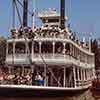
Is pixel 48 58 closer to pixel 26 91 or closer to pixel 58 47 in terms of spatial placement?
pixel 58 47

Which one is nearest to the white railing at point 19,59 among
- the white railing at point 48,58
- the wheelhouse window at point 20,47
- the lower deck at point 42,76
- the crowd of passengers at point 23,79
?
the white railing at point 48,58

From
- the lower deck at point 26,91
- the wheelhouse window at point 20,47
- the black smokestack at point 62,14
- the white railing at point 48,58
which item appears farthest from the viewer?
the black smokestack at point 62,14

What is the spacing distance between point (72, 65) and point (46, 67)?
2.02 meters

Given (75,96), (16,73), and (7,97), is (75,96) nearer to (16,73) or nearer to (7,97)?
(16,73)

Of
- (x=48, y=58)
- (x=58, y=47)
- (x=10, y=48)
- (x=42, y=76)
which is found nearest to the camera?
(x=48, y=58)

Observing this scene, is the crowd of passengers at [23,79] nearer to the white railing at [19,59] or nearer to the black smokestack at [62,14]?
the white railing at [19,59]

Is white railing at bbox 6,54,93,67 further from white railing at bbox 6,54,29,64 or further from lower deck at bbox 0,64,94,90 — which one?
lower deck at bbox 0,64,94,90

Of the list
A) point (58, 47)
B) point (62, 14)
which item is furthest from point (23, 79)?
point (62, 14)

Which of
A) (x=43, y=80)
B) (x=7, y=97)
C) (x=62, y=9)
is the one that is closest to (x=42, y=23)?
(x=62, y=9)

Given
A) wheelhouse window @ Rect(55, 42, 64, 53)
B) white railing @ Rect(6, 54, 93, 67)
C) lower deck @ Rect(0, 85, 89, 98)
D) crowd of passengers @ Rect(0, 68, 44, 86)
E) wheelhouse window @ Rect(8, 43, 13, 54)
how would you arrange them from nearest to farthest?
lower deck @ Rect(0, 85, 89, 98)
crowd of passengers @ Rect(0, 68, 44, 86)
white railing @ Rect(6, 54, 93, 67)
wheelhouse window @ Rect(55, 42, 64, 53)
wheelhouse window @ Rect(8, 43, 13, 54)

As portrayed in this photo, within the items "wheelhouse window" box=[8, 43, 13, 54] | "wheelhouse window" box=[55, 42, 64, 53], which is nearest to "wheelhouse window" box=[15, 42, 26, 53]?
"wheelhouse window" box=[8, 43, 13, 54]

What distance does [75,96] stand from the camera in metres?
33.7

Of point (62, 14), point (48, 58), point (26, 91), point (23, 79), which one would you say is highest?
point (62, 14)

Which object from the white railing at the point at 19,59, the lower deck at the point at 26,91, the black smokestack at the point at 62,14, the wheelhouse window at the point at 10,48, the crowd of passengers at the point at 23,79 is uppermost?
the black smokestack at the point at 62,14
